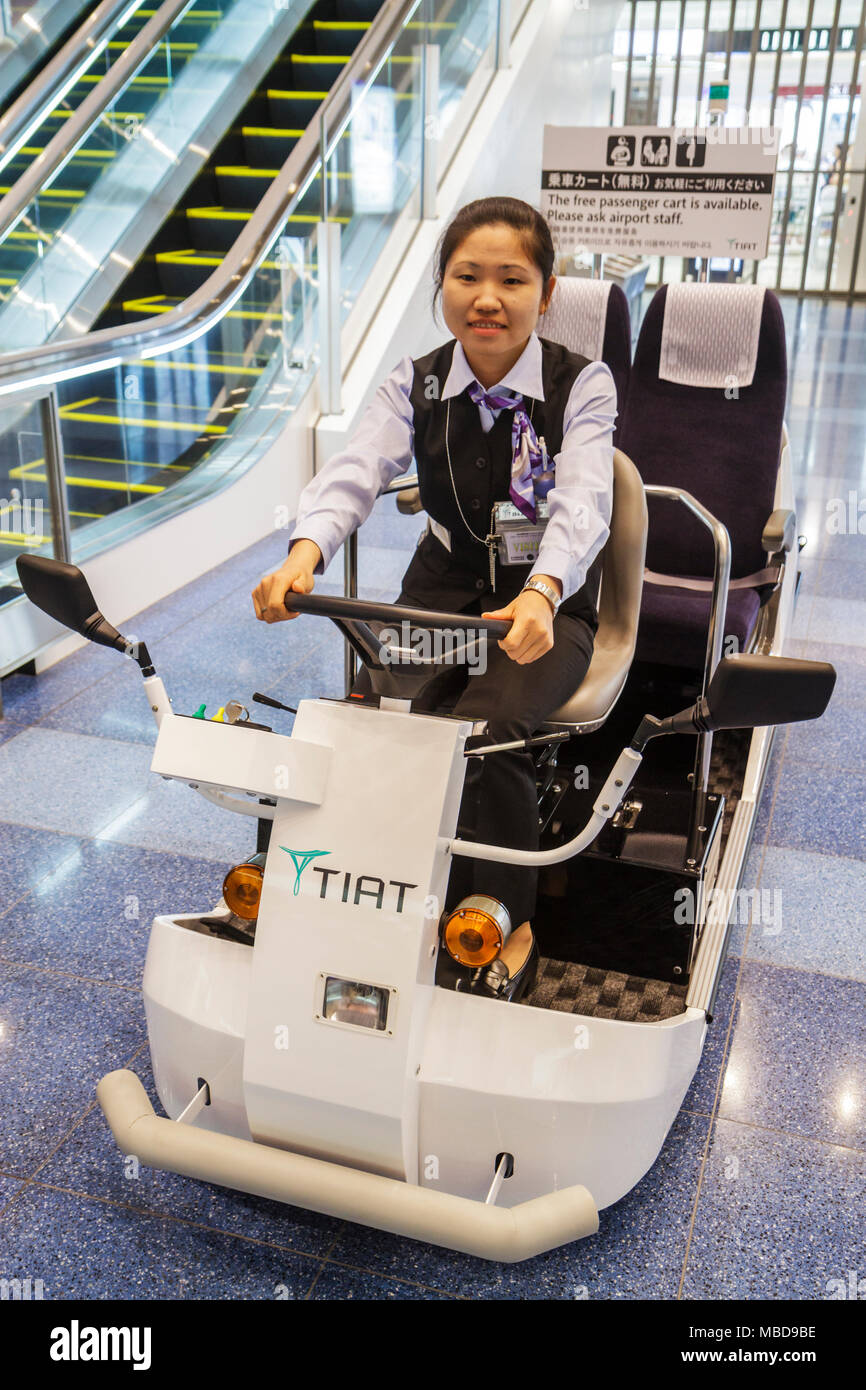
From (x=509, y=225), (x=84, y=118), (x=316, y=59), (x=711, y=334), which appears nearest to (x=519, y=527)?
(x=509, y=225)

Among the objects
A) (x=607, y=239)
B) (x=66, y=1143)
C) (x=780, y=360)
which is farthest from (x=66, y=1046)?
→ (x=607, y=239)

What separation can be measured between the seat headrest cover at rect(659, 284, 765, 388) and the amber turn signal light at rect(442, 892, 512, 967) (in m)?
2.05

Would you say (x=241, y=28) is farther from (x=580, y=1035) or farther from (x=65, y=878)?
(x=580, y=1035)

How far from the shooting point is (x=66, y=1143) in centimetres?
185

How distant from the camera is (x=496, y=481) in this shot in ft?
6.49

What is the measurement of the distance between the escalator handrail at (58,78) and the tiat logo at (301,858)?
453 cm

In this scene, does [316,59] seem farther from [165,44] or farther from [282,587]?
[282,587]

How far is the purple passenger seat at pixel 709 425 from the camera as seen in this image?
122 inches

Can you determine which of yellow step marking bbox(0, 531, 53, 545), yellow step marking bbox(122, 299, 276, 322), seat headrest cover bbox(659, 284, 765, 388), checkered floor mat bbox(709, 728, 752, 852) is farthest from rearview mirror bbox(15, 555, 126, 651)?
yellow step marking bbox(122, 299, 276, 322)

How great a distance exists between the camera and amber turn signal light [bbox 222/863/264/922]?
1.70 m

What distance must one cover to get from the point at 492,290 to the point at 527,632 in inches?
25.1

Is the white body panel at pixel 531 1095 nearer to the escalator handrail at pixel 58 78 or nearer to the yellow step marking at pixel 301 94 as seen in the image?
the escalator handrail at pixel 58 78

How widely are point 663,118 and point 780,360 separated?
12.6 meters

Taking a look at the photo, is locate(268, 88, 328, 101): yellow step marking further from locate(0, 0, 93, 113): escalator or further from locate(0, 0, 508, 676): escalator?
locate(0, 0, 93, 113): escalator
